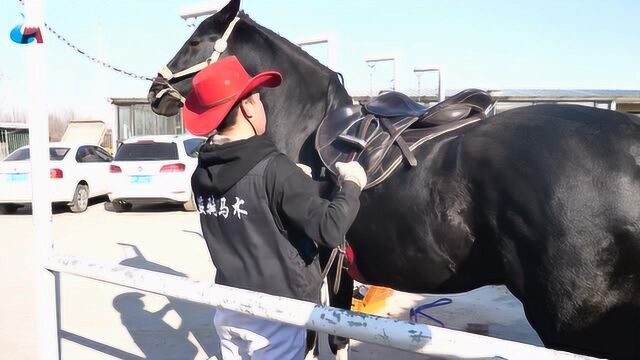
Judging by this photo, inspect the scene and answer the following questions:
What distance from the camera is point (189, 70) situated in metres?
2.99

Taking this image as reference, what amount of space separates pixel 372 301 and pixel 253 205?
2.82 m

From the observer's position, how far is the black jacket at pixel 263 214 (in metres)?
1.49

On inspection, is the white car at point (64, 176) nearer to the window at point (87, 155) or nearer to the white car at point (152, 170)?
the window at point (87, 155)

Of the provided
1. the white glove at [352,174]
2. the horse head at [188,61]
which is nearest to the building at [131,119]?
the horse head at [188,61]

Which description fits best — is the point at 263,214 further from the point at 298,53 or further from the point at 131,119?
the point at 131,119

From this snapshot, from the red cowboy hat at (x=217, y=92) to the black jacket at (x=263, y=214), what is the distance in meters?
0.09

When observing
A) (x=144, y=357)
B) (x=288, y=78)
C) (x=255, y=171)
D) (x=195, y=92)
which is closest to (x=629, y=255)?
(x=255, y=171)

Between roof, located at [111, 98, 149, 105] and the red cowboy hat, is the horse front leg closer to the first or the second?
the red cowboy hat

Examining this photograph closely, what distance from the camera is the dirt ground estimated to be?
3.62 m

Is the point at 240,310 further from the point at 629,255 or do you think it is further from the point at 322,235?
the point at 629,255

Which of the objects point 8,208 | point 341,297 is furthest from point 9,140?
point 341,297

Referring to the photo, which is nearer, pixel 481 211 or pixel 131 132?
pixel 481 211

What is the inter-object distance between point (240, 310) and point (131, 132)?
17336 millimetres

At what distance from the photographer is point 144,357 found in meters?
3.48
